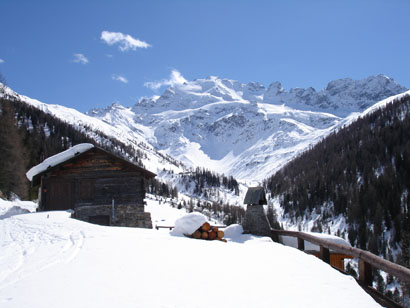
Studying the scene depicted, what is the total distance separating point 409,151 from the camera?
102375mm

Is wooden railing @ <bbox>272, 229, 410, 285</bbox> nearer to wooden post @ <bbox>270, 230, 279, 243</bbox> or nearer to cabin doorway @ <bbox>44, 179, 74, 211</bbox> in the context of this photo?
wooden post @ <bbox>270, 230, 279, 243</bbox>

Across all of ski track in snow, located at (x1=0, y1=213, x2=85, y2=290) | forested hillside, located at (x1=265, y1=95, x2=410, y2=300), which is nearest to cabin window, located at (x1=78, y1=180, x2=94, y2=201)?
ski track in snow, located at (x1=0, y1=213, x2=85, y2=290)

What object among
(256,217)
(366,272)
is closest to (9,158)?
(256,217)

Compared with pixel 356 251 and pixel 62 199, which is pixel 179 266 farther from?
pixel 62 199

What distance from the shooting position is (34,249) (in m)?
7.66

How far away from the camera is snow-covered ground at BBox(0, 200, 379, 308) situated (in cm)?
462

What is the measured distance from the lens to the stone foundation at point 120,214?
19653 millimetres

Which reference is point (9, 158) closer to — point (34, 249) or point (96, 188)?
point (96, 188)

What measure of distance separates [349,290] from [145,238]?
5.79m

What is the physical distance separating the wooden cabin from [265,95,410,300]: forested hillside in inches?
2247

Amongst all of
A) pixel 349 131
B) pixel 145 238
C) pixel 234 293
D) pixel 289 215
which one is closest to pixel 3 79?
pixel 145 238

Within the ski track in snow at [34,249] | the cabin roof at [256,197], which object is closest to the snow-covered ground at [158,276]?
the ski track in snow at [34,249]

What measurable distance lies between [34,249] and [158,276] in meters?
3.78

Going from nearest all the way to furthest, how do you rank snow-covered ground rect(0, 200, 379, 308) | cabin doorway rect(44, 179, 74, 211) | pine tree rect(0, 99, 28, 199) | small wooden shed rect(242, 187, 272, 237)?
snow-covered ground rect(0, 200, 379, 308), small wooden shed rect(242, 187, 272, 237), cabin doorway rect(44, 179, 74, 211), pine tree rect(0, 99, 28, 199)
